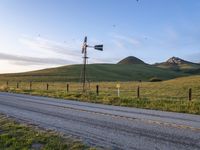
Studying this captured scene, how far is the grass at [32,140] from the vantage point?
29.8 ft

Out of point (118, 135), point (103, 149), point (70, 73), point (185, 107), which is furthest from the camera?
point (70, 73)

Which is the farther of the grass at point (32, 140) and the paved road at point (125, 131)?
the paved road at point (125, 131)

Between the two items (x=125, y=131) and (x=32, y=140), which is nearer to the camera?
(x=32, y=140)

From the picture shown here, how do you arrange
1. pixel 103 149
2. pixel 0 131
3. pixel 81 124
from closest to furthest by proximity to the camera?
pixel 103 149 < pixel 0 131 < pixel 81 124

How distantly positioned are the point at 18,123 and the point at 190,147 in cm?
689

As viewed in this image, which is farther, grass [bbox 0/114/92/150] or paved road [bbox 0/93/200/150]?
paved road [bbox 0/93/200/150]

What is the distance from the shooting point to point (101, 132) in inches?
443

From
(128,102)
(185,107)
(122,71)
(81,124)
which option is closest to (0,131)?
(81,124)

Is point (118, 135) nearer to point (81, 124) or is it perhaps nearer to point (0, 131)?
point (81, 124)

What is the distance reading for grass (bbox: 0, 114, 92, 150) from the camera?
9078 mm

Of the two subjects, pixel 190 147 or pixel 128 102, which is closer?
pixel 190 147

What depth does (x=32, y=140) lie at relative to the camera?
9.91 m

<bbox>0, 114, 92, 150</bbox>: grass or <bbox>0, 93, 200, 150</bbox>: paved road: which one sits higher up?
<bbox>0, 93, 200, 150</bbox>: paved road

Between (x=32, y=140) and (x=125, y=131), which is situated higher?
(x=125, y=131)
